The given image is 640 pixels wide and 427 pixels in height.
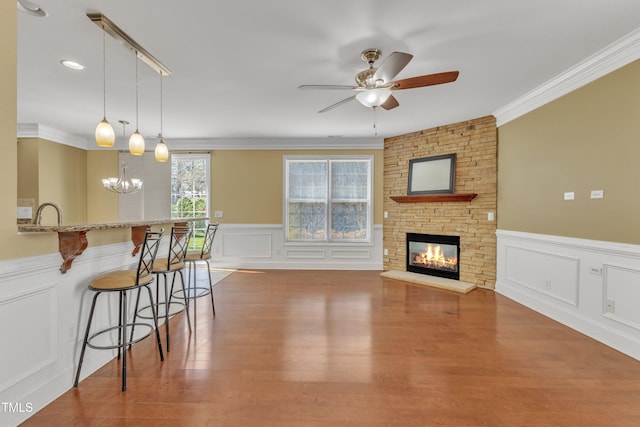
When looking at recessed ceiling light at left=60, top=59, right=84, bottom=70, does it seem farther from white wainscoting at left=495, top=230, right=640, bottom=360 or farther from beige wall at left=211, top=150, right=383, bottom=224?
white wainscoting at left=495, top=230, right=640, bottom=360

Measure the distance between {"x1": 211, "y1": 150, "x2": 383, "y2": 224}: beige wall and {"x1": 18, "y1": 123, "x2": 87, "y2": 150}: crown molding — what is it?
267cm

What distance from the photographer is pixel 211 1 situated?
6.32ft

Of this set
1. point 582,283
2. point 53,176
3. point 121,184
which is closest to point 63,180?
point 53,176

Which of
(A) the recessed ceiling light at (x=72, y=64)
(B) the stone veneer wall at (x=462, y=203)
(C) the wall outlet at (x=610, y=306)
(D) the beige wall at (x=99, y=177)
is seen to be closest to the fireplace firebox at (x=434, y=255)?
(B) the stone veneer wall at (x=462, y=203)

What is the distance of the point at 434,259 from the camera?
16.5ft

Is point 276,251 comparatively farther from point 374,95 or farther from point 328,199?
point 374,95

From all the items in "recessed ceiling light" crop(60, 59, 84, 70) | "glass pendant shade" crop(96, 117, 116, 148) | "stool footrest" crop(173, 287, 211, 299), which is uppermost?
"recessed ceiling light" crop(60, 59, 84, 70)

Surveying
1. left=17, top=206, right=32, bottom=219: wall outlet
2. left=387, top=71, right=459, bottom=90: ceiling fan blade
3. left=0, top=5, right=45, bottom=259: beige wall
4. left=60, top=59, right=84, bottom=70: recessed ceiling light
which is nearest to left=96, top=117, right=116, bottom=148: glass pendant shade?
left=0, top=5, right=45, bottom=259: beige wall

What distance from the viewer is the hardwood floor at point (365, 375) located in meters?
1.73

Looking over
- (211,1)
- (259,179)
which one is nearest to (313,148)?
(259,179)

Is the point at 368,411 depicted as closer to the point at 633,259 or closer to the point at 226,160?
the point at 633,259

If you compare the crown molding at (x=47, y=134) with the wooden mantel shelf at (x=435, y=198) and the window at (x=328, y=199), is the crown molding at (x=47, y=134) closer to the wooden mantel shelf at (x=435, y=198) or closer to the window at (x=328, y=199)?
the window at (x=328, y=199)

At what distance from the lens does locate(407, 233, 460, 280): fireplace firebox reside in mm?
4797

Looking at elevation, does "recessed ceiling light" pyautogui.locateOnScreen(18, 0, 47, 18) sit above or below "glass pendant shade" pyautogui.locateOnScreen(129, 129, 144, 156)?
above
